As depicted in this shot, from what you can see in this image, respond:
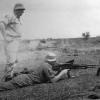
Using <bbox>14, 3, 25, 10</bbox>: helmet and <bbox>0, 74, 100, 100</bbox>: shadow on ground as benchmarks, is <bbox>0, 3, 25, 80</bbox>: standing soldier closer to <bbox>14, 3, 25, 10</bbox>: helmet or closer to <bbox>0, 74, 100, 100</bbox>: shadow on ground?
<bbox>14, 3, 25, 10</bbox>: helmet

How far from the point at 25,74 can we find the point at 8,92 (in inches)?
36.0

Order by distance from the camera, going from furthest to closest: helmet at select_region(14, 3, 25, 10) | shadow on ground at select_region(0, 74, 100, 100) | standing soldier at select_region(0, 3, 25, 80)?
standing soldier at select_region(0, 3, 25, 80), helmet at select_region(14, 3, 25, 10), shadow on ground at select_region(0, 74, 100, 100)

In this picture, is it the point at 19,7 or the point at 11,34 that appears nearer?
the point at 19,7

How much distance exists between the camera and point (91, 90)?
7035 mm

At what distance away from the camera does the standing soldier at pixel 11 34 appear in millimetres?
8492

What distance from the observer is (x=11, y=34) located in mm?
8695

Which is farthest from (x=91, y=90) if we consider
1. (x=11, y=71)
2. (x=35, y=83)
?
(x=11, y=71)

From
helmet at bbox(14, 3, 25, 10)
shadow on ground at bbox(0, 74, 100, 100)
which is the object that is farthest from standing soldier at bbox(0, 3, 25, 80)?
shadow on ground at bbox(0, 74, 100, 100)

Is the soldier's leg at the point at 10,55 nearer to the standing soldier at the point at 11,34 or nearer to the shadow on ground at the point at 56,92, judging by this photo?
the standing soldier at the point at 11,34

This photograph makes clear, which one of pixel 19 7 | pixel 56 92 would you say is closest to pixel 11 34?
pixel 19 7

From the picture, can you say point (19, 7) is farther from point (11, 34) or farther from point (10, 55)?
point (10, 55)

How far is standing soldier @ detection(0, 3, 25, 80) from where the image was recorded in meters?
8.49

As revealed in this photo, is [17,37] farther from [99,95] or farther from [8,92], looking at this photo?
[99,95]

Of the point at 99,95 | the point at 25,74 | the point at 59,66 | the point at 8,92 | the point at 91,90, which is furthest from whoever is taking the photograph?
the point at 59,66
